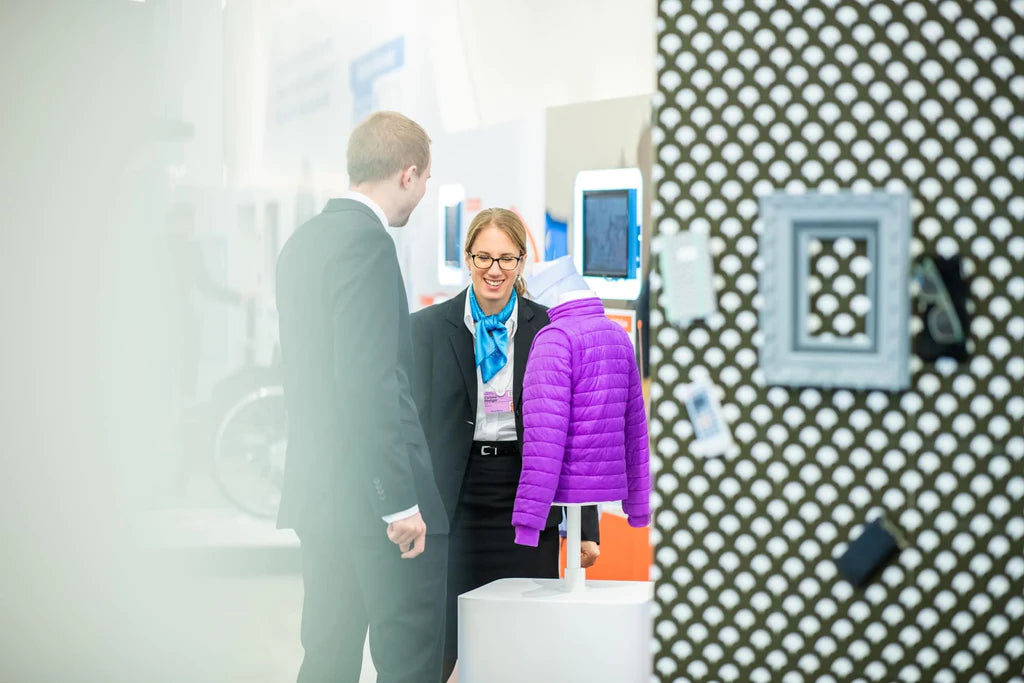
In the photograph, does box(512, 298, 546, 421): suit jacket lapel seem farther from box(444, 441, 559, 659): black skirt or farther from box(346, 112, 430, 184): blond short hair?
box(346, 112, 430, 184): blond short hair

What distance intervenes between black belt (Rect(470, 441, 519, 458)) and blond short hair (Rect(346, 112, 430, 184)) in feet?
2.34

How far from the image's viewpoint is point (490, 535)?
2.73 meters

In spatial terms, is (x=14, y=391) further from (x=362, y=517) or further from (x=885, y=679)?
(x=885, y=679)

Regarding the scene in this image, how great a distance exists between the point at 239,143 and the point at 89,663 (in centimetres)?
253

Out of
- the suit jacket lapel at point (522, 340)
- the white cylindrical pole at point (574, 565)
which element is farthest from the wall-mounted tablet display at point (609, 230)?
the white cylindrical pole at point (574, 565)

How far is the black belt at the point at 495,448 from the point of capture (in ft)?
8.81

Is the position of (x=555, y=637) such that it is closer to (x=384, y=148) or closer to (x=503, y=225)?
(x=503, y=225)

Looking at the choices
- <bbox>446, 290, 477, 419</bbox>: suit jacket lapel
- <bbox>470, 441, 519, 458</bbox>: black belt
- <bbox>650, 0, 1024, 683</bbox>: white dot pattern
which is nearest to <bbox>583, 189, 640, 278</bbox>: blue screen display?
<bbox>446, 290, 477, 419</bbox>: suit jacket lapel

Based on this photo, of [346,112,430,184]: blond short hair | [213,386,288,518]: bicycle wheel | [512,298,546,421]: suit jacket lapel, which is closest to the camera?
[346,112,430,184]: blond short hair

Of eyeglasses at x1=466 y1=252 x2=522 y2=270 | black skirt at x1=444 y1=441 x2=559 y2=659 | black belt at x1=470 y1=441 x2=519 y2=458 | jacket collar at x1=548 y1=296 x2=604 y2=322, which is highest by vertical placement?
eyeglasses at x1=466 y1=252 x2=522 y2=270

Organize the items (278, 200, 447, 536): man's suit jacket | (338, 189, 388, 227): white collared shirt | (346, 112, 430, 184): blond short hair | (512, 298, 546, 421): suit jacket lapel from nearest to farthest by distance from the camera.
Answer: (278, 200, 447, 536): man's suit jacket
(338, 189, 388, 227): white collared shirt
(346, 112, 430, 184): blond short hair
(512, 298, 546, 421): suit jacket lapel

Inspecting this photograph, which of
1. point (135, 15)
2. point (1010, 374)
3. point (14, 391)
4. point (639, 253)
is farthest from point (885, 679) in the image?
point (135, 15)

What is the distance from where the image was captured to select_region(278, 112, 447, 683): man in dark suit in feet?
7.03

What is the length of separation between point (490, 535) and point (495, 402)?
35 centimetres
